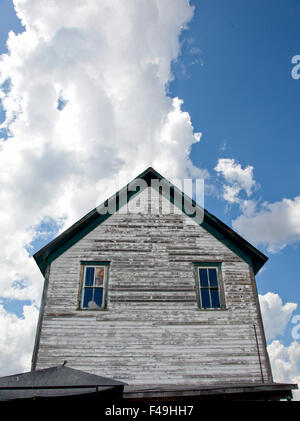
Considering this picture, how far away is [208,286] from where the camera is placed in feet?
40.3

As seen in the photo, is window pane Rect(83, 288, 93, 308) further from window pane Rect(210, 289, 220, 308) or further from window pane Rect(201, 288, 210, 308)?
window pane Rect(210, 289, 220, 308)

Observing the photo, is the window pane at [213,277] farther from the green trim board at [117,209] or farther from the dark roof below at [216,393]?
the dark roof below at [216,393]

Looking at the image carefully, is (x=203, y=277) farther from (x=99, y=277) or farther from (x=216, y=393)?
(x=216, y=393)

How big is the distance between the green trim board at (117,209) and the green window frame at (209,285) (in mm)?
1200

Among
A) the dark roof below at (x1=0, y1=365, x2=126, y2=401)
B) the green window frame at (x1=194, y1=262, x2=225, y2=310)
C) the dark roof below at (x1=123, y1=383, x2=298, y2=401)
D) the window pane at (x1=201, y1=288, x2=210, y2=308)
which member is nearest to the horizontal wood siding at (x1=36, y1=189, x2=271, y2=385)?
the green window frame at (x1=194, y1=262, x2=225, y2=310)

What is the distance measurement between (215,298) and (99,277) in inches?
170

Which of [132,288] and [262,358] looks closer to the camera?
[262,358]

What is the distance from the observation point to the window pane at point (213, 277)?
12375 mm

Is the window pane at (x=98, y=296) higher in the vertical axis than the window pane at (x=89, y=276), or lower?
lower

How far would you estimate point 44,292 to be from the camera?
11.8m

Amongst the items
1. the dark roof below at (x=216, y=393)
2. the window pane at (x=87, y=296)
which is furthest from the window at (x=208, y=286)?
the window pane at (x=87, y=296)
